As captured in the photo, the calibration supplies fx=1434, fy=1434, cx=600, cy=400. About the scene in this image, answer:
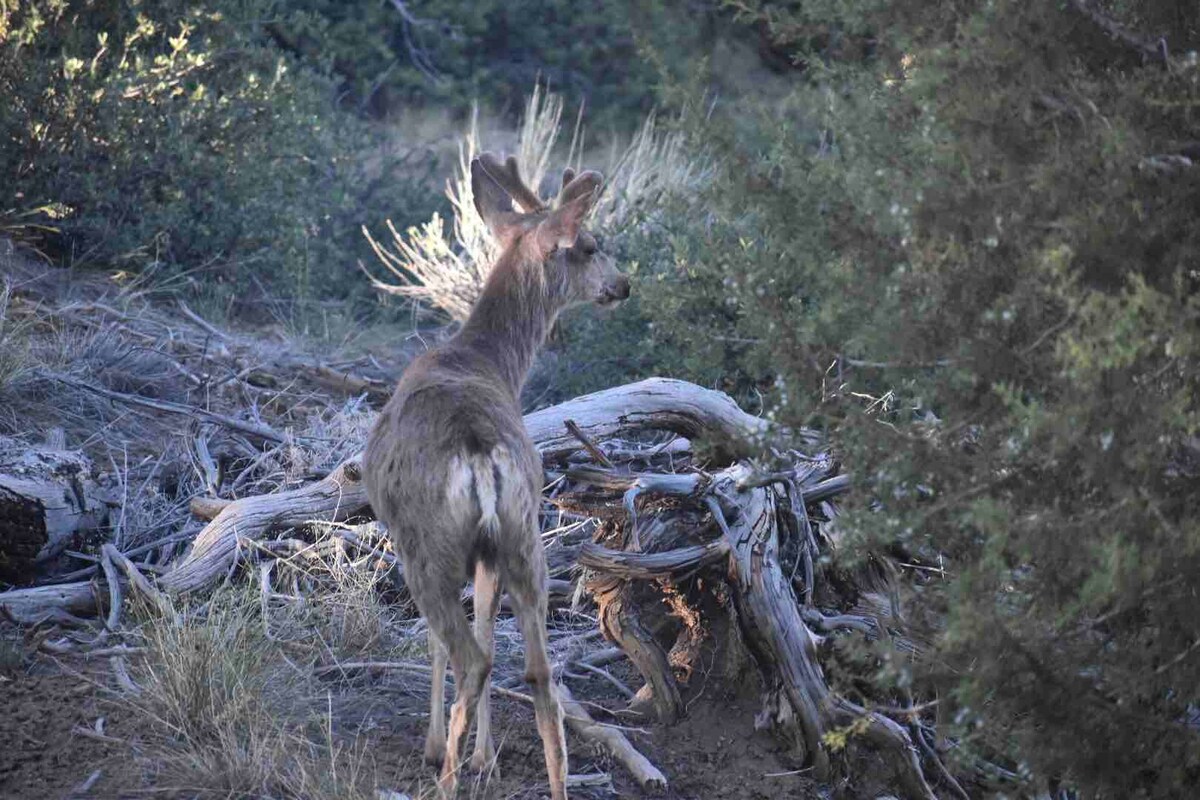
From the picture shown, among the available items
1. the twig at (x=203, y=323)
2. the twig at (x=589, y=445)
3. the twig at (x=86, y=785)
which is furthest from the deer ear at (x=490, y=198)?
the twig at (x=203, y=323)

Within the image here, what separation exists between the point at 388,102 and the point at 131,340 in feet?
27.2

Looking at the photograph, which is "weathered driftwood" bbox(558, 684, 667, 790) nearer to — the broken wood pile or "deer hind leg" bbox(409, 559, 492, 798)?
the broken wood pile

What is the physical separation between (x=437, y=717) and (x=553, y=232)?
249cm

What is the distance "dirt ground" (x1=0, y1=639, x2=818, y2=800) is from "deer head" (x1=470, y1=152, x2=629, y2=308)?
200 centimetres

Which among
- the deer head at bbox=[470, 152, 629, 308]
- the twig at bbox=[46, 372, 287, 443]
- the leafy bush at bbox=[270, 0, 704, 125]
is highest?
the deer head at bbox=[470, 152, 629, 308]

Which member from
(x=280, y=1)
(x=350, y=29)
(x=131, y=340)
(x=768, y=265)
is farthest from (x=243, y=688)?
(x=350, y=29)

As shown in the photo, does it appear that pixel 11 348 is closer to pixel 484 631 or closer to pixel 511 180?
pixel 511 180

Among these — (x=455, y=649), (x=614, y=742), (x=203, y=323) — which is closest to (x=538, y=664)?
(x=455, y=649)

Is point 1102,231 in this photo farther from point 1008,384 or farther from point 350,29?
point 350,29

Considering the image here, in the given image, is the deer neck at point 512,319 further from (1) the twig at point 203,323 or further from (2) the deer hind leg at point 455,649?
(1) the twig at point 203,323

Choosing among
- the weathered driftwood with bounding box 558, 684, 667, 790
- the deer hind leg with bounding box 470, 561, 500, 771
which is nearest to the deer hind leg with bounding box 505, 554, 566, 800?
the deer hind leg with bounding box 470, 561, 500, 771

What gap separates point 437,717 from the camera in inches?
227

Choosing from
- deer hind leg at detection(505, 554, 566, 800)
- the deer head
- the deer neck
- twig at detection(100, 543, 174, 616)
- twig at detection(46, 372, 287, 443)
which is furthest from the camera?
twig at detection(46, 372, 287, 443)

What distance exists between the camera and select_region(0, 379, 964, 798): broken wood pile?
20.9 feet
